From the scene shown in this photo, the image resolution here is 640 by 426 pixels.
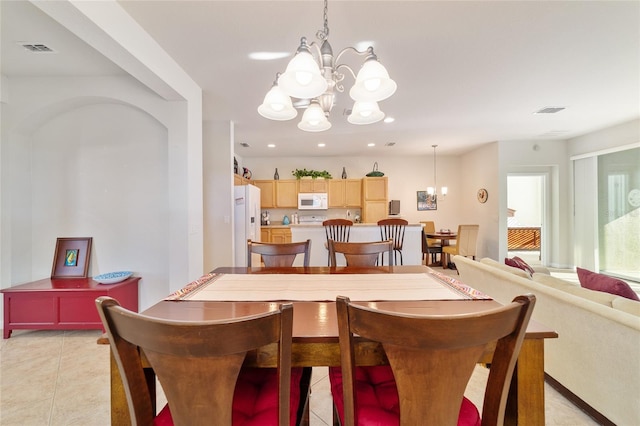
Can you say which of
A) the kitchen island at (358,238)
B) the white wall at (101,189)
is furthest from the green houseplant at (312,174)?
the white wall at (101,189)

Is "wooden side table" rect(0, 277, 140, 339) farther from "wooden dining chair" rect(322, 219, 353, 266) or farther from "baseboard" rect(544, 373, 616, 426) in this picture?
"baseboard" rect(544, 373, 616, 426)

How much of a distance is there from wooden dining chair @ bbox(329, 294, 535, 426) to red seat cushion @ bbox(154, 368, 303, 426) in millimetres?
296

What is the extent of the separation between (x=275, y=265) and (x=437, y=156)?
6116 millimetres

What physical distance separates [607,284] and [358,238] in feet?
8.07

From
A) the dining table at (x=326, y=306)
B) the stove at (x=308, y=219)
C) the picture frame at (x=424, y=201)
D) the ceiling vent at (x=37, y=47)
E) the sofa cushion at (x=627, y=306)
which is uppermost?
the ceiling vent at (x=37, y=47)

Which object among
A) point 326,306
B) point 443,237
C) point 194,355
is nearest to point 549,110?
point 443,237

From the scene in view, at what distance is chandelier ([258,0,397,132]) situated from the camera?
50.8 inches

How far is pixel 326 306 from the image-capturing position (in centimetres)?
109

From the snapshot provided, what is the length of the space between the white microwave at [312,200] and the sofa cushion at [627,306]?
17.0ft

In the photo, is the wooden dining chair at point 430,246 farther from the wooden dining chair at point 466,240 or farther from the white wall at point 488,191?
the white wall at point 488,191

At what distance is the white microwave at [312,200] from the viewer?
6.32 m

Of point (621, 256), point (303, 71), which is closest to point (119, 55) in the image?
point (303, 71)

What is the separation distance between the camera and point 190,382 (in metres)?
0.67

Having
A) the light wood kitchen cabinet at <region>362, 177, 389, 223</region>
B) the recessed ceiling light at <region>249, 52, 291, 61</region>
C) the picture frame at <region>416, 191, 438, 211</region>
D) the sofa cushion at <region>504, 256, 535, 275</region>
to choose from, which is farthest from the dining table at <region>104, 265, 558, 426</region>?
the picture frame at <region>416, 191, 438, 211</region>
